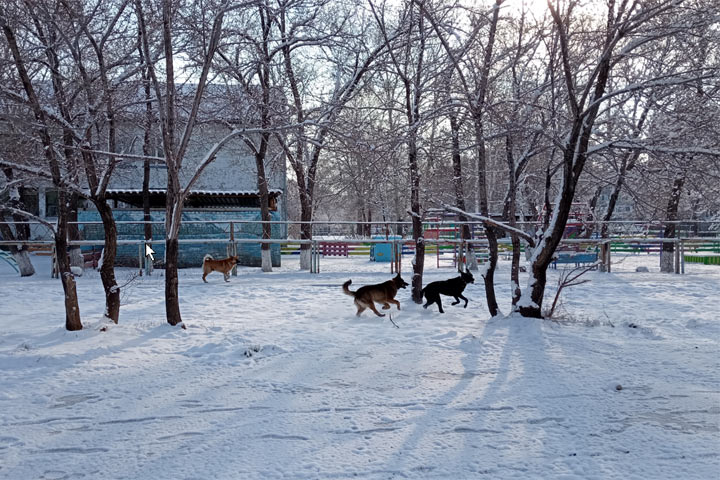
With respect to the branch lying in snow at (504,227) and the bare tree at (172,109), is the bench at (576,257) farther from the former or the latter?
the bare tree at (172,109)

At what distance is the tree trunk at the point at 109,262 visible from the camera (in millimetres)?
7008

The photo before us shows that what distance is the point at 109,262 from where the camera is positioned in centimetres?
712

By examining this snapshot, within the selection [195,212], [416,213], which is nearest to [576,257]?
[416,213]

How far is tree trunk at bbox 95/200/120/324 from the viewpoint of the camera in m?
7.01

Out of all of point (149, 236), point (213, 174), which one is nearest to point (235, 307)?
point (149, 236)

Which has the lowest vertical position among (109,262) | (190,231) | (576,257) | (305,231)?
(576,257)

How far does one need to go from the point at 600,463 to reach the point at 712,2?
19.0 ft

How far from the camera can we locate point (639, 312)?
8.88 m

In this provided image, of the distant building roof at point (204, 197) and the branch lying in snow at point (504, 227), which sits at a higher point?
the distant building roof at point (204, 197)

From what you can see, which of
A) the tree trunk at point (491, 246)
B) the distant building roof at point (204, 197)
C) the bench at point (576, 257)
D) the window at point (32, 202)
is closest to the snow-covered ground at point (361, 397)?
the tree trunk at point (491, 246)

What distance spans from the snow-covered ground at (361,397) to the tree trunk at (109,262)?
398 mm

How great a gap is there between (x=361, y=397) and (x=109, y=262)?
4623 millimetres

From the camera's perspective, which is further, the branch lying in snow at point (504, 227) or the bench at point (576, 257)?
the bench at point (576, 257)

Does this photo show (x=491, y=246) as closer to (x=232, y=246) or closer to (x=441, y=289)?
(x=441, y=289)
